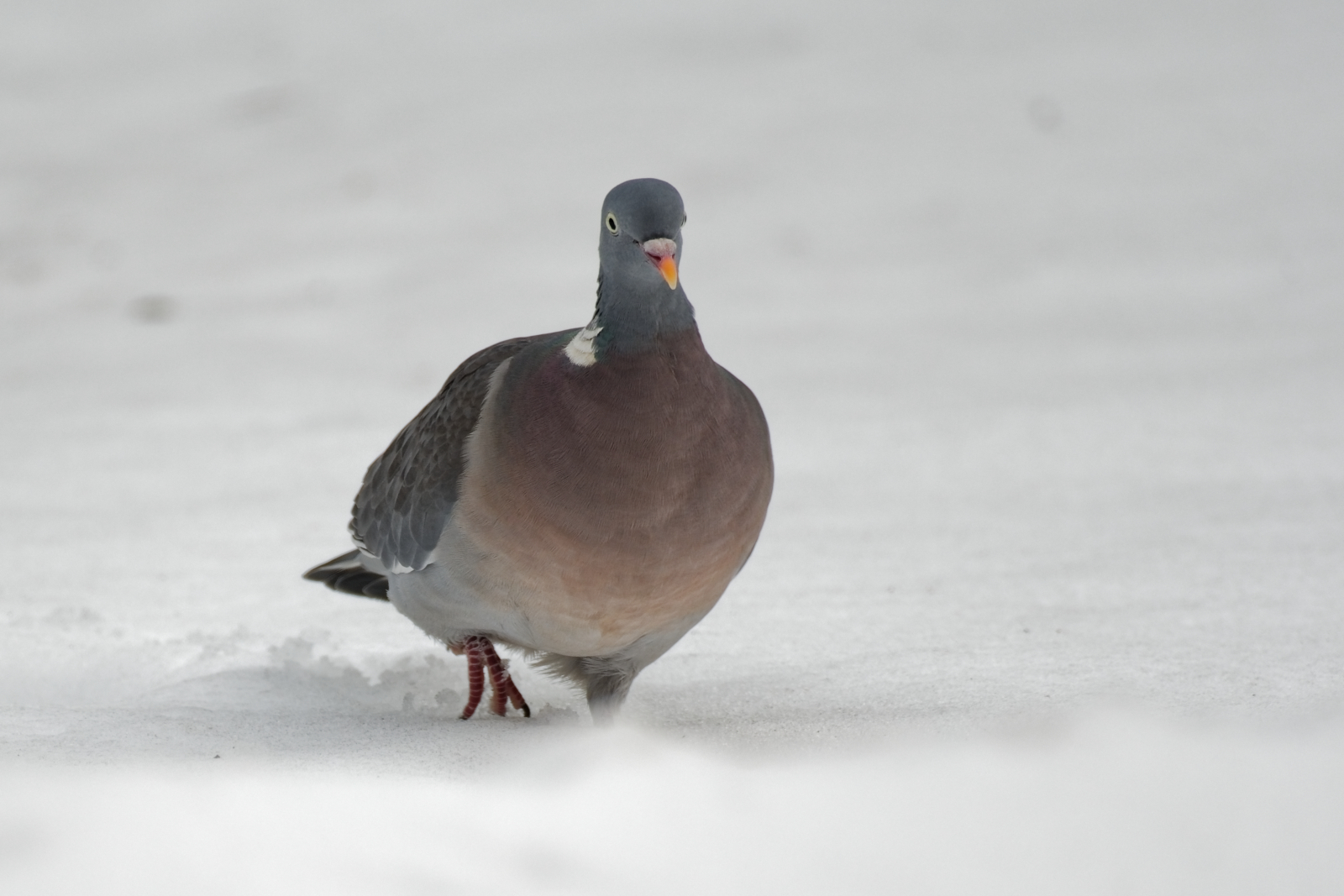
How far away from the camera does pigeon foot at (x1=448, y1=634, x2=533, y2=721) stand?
352 cm

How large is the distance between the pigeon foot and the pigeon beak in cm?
89

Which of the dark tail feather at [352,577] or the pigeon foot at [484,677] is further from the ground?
the dark tail feather at [352,577]

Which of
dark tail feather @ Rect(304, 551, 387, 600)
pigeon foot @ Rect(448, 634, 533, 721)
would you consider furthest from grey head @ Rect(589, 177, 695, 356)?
dark tail feather @ Rect(304, 551, 387, 600)

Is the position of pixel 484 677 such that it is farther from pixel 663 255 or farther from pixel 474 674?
pixel 663 255

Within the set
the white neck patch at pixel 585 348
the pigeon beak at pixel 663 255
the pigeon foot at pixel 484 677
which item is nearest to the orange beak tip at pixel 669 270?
the pigeon beak at pixel 663 255

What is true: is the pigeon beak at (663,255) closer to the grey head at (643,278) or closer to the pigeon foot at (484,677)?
the grey head at (643,278)

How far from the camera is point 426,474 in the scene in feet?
11.3

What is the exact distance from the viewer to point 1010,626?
4.13 m

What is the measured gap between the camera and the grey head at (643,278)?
314 centimetres

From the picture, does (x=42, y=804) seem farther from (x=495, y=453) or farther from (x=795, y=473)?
(x=795, y=473)

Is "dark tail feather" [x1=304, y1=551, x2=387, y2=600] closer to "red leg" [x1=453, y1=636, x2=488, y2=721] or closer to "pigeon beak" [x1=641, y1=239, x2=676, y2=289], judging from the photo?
"red leg" [x1=453, y1=636, x2=488, y2=721]

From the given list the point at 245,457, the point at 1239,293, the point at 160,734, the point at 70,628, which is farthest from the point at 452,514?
the point at 1239,293

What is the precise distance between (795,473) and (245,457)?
1.94m

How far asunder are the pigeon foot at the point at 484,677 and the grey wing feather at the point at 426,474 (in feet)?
0.71
